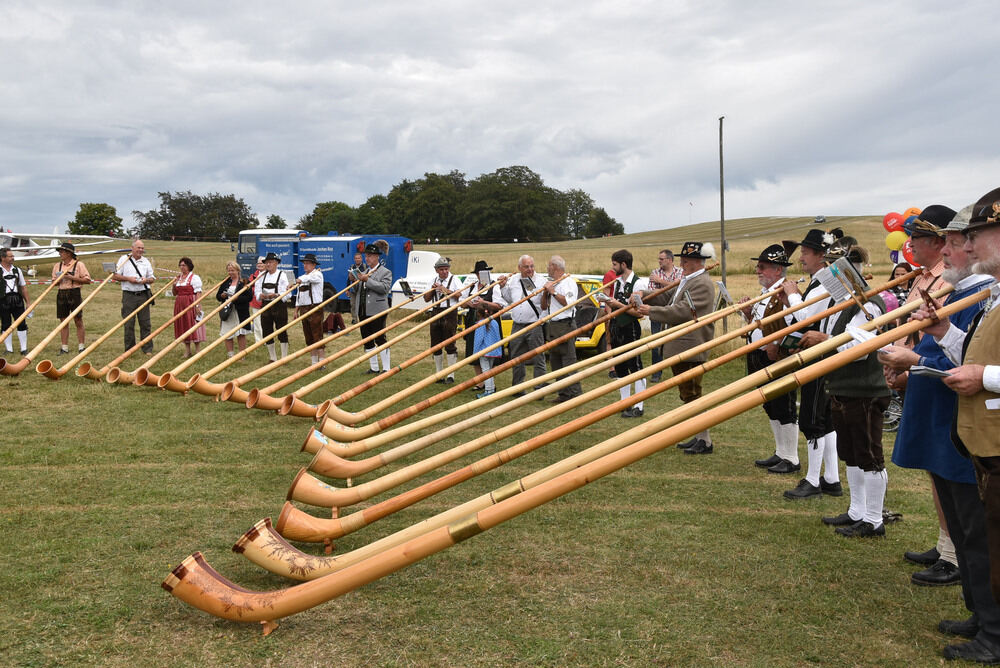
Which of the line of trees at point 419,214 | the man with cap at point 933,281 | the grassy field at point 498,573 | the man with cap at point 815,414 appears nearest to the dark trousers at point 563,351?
the grassy field at point 498,573

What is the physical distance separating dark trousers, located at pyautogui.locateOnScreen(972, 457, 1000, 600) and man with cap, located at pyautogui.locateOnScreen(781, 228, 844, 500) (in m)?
2.42

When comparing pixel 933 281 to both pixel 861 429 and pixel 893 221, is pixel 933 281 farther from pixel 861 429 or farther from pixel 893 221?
pixel 893 221

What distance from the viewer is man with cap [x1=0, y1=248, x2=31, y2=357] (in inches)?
504

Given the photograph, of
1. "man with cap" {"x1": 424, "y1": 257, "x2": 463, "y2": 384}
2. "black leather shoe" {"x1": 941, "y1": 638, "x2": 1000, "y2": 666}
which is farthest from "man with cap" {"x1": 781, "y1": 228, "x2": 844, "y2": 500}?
"man with cap" {"x1": 424, "y1": 257, "x2": 463, "y2": 384}

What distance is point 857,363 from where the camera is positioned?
192 inches

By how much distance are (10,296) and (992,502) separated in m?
15.0

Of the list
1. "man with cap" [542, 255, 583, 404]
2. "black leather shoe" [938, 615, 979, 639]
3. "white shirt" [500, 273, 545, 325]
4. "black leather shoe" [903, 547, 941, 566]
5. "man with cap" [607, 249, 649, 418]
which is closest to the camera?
"black leather shoe" [938, 615, 979, 639]

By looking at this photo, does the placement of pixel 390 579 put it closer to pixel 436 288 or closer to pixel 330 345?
pixel 436 288

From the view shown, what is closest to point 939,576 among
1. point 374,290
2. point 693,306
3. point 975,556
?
point 975,556

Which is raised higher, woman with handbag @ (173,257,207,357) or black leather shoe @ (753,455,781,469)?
woman with handbag @ (173,257,207,357)

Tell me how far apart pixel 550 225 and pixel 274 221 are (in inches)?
1337

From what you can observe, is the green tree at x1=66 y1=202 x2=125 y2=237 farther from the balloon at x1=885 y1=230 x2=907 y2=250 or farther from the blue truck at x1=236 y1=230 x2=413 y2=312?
the balloon at x1=885 y1=230 x2=907 y2=250

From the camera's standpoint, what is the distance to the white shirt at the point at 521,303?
33.1ft

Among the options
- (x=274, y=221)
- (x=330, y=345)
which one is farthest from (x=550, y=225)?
(x=330, y=345)
